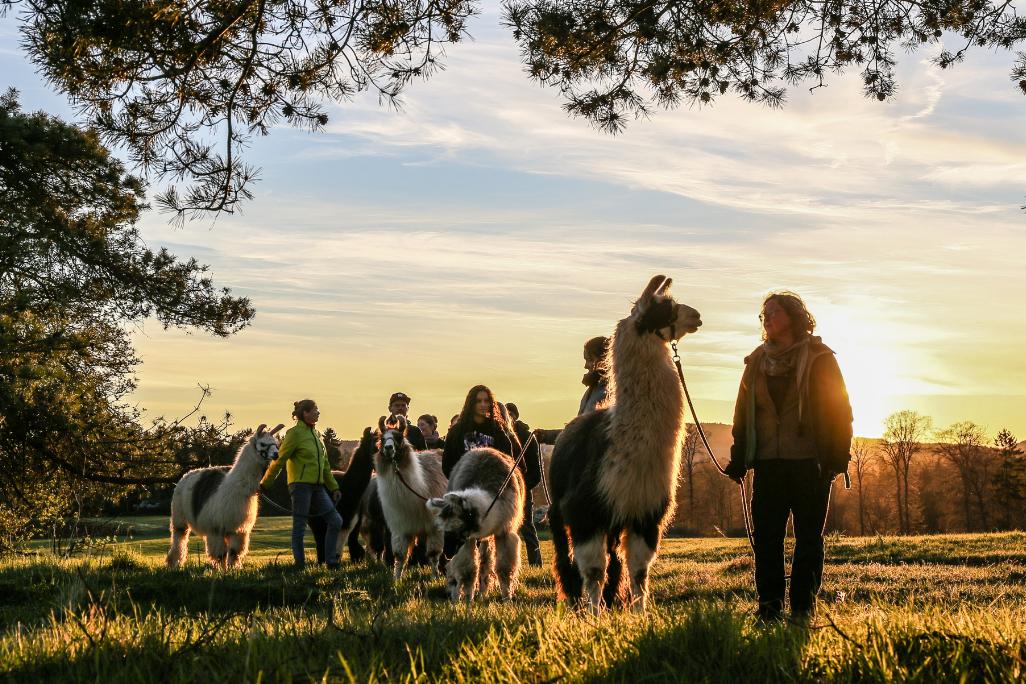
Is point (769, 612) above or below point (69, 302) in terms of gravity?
below

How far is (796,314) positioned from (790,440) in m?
0.87

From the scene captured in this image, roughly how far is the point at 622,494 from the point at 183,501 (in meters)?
10.6

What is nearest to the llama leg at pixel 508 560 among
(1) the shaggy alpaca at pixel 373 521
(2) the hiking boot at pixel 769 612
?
(2) the hiking boot at pixel 769 612

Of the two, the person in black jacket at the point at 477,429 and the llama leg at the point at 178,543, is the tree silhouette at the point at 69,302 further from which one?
the person in black jacket at the point at 477,429

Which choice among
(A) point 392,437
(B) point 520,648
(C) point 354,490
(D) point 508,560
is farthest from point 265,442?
(B) point 520,648

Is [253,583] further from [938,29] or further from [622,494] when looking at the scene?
[938,29]

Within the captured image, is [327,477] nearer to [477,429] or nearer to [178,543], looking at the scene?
[178,543]

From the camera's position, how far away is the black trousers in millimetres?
6535

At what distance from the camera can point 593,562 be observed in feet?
24.3

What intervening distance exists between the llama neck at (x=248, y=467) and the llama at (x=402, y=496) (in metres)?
3.69

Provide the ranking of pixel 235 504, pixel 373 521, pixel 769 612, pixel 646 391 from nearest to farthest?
pixel 769 612 < pixel 646 391 < pixel 373 521 < pixel 235 504

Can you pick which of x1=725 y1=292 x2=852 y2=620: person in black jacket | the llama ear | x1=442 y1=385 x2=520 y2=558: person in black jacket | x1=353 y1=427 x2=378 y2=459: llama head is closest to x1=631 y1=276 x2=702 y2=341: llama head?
the llama ear

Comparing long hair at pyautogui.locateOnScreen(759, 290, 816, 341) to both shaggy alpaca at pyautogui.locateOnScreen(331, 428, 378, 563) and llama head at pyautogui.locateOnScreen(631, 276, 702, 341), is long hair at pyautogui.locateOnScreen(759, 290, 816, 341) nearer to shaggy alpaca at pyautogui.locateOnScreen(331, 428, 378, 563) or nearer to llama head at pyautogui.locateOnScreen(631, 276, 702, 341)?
llama head at pyautogui.locateOnScreen(631, 276, 702, 341)

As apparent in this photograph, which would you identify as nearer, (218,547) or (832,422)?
(832,422)
